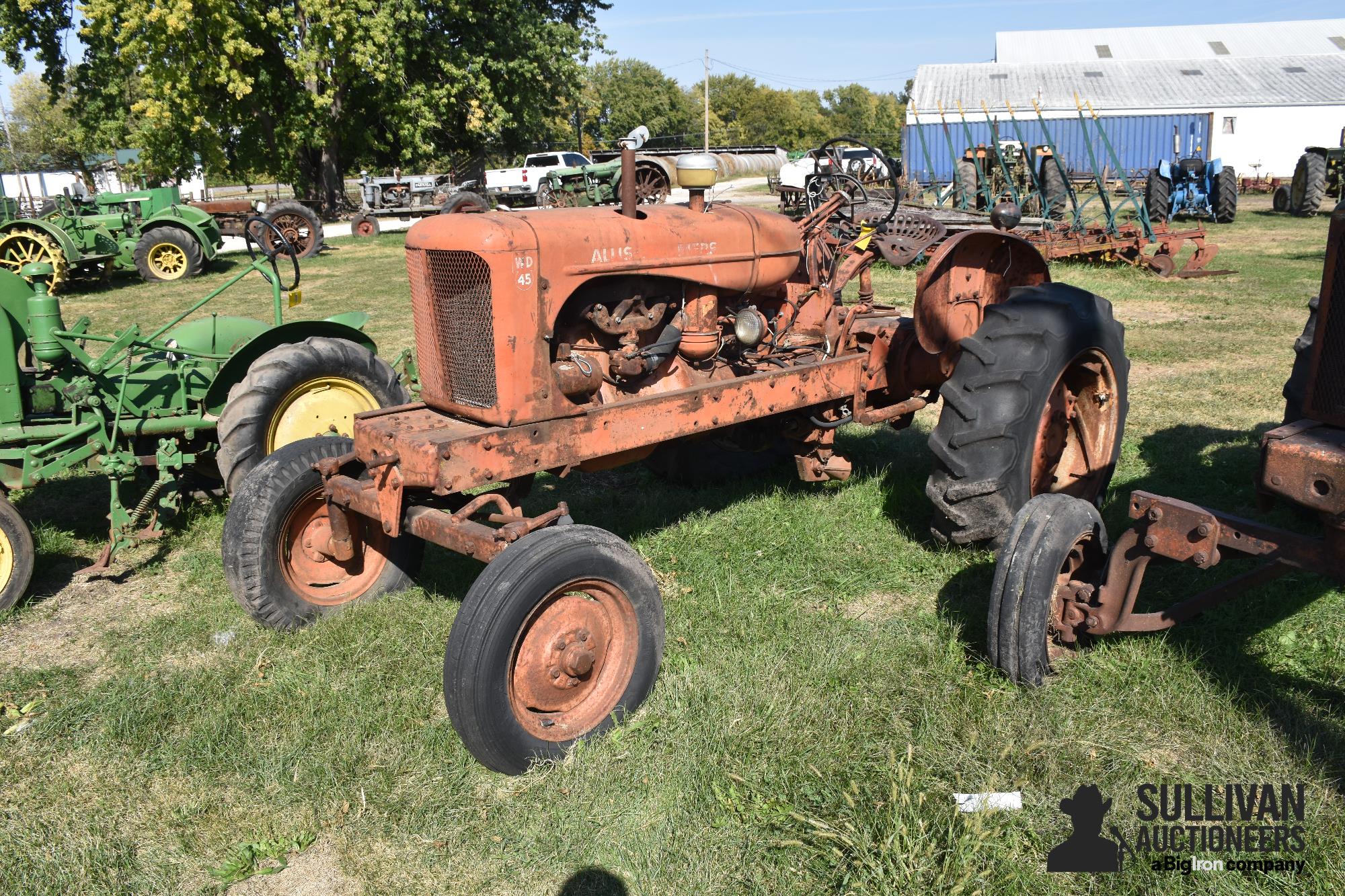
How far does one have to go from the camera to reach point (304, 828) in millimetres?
2996

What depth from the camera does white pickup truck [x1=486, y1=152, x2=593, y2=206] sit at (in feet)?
87.5

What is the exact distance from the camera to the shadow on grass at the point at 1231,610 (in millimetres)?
3152

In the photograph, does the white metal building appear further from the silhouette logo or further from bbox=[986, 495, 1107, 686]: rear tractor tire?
the silhouette logo

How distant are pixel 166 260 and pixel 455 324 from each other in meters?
14.6

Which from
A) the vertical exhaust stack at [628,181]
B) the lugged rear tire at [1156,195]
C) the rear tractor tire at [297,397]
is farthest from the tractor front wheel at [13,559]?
the lugged rear tire at [1156,195]

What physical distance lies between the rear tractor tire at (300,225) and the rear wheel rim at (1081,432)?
16.9 meters

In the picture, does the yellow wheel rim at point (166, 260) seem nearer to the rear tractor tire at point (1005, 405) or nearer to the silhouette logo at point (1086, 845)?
the rear tractor tire at point (1005, 405)

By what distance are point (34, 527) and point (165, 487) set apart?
926mm

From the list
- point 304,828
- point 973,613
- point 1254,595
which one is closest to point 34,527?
point 304,828

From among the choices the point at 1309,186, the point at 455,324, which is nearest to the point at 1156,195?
the point at 1309,186

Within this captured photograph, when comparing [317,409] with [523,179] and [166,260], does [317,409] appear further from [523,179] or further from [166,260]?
[523,179]

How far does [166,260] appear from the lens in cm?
1598

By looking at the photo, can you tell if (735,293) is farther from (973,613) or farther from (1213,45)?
(1213,45)

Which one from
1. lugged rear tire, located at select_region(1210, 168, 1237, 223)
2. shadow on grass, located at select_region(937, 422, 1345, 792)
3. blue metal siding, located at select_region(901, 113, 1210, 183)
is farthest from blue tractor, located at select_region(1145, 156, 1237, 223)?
shadow on grass, located at select_region(937, 422, 1345, 792)
